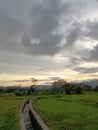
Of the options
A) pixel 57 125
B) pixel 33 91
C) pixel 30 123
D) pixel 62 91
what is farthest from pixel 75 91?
pixel 57 125

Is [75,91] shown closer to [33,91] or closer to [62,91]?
[62,91]

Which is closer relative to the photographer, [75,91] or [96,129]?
[96,129]

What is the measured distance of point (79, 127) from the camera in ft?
56.4

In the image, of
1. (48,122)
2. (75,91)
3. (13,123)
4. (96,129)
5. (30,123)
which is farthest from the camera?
(75,91)

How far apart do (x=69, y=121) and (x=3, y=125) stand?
4084 millimetres

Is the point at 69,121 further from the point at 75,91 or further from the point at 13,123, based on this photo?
the point at 75,91

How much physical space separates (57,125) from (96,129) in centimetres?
252

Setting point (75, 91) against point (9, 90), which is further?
point (9, 90)

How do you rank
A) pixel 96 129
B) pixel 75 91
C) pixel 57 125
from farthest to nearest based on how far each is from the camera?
pixel 75 91
pixel 57 125
pixel 96 129

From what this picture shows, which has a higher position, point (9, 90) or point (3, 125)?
point (9, 90)

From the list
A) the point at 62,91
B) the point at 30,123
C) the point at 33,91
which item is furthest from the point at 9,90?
the point at 30,123

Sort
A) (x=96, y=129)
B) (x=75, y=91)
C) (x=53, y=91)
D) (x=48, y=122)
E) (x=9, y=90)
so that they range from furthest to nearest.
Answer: (x=9, y=90) < (x=53, y=91) < (x=75, y=91) < (x=48, y=122) < (x=96, y=129)

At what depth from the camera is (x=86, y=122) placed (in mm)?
18953

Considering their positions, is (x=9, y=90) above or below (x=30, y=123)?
above
